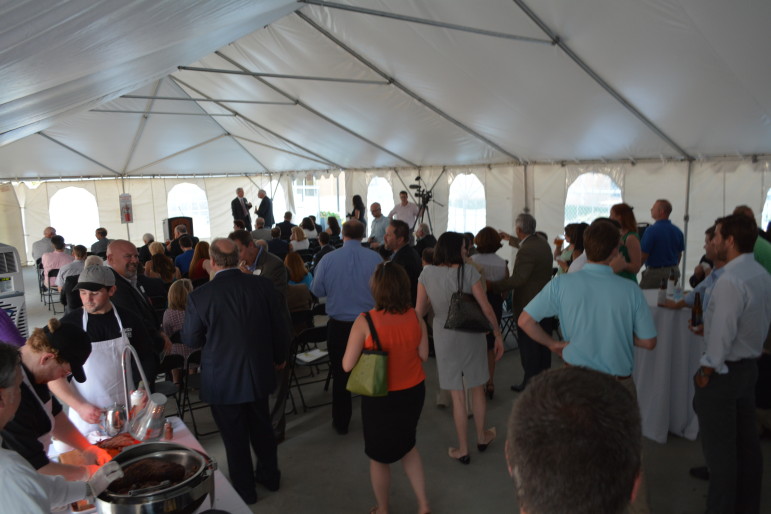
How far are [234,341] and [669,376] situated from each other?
3.11 meters

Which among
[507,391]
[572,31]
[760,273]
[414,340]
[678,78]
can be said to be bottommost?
[507,391]

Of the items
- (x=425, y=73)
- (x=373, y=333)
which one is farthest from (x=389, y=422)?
(x=425, y=73)

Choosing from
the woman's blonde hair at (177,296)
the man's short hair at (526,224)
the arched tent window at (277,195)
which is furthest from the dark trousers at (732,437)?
the arched tent window at (277,195)

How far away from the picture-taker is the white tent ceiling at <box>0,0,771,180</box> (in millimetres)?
3014

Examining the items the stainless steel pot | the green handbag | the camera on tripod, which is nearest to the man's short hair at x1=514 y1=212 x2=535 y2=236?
the green handbag

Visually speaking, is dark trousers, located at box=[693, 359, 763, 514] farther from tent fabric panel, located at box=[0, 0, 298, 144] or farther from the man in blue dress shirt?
tent fabric panel, located at box=[0, 0, 298, 144]

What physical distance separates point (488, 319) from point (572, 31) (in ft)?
10.9

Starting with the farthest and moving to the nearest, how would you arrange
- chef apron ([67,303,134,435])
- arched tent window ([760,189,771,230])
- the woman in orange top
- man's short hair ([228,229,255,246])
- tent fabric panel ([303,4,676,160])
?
arched tent window ([760,189,771,230])
tent fabric panel ([303,4,676,160])
man's short hair ([228,229,255,246])
the woman in orange top
chef apron ([67,303,134,435])

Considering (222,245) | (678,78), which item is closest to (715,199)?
(678,78)

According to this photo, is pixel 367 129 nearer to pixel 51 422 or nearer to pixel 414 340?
pixel 414 340

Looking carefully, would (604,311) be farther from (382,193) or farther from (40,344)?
(382,193)

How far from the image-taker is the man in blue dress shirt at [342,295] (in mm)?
4148

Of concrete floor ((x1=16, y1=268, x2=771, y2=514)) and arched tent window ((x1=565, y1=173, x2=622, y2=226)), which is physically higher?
arched tent window ((x1=565, y1=173, x2=622, y2=226))

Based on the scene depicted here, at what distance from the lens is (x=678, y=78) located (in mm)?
5211
